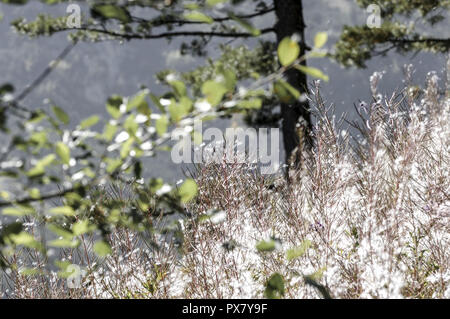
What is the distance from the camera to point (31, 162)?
1096 mm

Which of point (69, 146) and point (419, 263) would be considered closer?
point (69, 146)

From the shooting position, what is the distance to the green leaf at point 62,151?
1042 millimetres

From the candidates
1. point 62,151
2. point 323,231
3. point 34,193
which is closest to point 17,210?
point 34,193

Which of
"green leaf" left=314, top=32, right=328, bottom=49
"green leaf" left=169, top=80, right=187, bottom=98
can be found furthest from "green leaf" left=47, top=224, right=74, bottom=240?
"green leaf" left=314, top=32, right=328, bottom=49

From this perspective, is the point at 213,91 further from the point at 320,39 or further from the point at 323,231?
the point at 323,231

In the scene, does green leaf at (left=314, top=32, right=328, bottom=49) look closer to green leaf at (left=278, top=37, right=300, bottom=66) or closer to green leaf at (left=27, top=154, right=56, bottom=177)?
green leaf at (left=278, top=37, right=300, bottom=66)

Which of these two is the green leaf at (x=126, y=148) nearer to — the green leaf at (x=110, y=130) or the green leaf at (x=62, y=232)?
the green leaf at (x=110, y=130)

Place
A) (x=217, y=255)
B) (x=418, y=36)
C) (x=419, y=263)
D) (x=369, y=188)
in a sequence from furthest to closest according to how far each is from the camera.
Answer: (x=418, y=36), (x=217, y=255), (x=419, y=263), (x=369, y=188)

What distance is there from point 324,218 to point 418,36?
401 inches

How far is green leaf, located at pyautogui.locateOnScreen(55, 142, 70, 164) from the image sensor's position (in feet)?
3.42

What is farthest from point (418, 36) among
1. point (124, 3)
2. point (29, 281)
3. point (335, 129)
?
point (124, 3)

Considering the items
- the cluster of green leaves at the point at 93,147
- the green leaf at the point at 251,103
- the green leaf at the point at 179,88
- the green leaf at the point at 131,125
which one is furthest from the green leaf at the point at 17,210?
the green leaf at the point at 251,103

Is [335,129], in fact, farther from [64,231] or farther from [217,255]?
[64,231]

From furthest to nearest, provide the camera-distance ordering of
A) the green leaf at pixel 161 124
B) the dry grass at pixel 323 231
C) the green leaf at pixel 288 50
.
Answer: the dry grass at pixel 323 231 < the green leaf at pixel 161 124 < the green leaf at pixel 288 50
